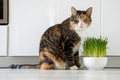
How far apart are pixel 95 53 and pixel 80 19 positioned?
0.21m

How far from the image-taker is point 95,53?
5.58 ft

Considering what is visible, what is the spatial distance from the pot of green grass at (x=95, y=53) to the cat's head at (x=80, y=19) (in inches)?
3.5

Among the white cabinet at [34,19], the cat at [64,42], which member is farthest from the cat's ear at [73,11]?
the white cabinet at [34,19]

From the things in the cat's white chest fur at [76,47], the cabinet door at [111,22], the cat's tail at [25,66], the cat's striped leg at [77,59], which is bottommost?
the cat's tail at [25,66]

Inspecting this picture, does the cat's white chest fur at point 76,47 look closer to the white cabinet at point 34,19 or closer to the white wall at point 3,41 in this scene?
the white cabinet at point 34,19

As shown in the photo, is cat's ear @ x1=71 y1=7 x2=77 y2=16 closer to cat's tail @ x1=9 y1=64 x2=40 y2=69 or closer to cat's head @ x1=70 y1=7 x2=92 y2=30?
cat's head @ x1=70 y1=7 x2=92 y2=30

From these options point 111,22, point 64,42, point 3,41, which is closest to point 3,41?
point 3,41

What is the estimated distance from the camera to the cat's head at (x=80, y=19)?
1.72m

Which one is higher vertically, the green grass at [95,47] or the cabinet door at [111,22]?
the cabinet door at [111,22]

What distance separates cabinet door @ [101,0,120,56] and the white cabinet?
0.04 metres

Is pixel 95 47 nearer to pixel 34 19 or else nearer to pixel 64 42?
pixel 64 42

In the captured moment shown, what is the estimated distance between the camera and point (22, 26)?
1866 mm

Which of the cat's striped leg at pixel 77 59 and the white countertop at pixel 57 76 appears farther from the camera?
→ the cat's striped leg at pixel 77 59

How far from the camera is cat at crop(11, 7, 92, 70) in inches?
68.3
